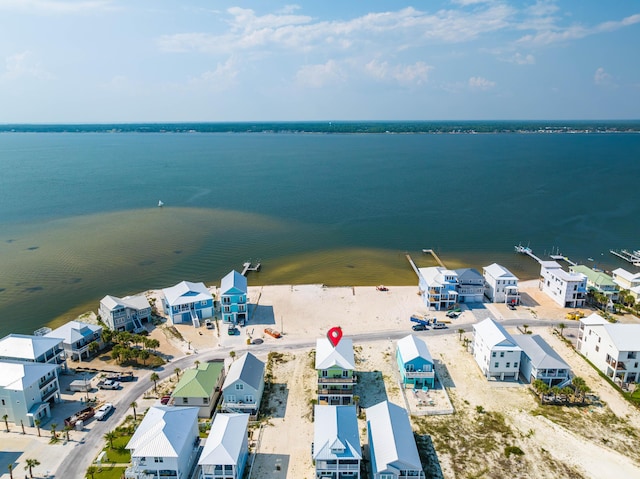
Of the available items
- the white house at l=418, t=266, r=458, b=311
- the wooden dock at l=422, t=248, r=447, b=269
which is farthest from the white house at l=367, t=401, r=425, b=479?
the wooden dock at l=422, t=248, r=447, b=269

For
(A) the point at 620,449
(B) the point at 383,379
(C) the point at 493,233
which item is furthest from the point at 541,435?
(C) the point at 493,233

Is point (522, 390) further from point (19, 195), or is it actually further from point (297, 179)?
point (19, 195)

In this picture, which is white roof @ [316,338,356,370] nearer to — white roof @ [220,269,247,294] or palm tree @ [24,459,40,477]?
white roof @ [220,269,247,294]

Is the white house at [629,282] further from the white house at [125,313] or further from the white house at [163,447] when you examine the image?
the white house at [125,313]

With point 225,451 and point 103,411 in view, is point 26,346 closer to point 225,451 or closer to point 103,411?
point 103,411

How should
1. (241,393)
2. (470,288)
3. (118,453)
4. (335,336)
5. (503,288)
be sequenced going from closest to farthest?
1. (118,453)
2. (241,393)
3. (335,336)
4. (470,288)
5. (503,288)

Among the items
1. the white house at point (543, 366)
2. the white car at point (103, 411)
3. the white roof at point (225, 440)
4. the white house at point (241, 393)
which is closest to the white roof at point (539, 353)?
the white house at point (543, 366)

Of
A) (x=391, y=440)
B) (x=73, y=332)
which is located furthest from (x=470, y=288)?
(x=73, y=332)
